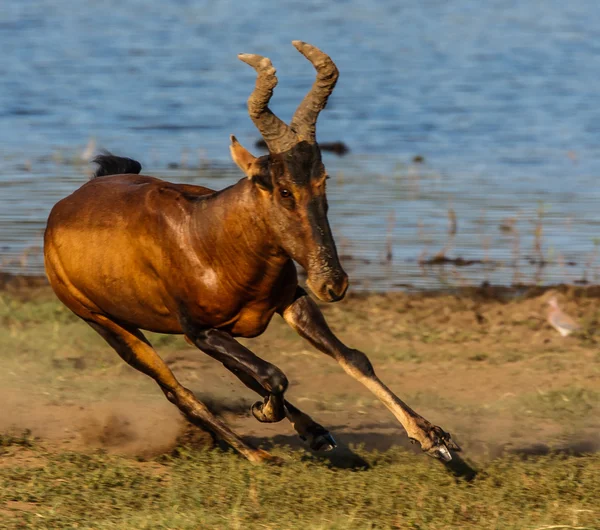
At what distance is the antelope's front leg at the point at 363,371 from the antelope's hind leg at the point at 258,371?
291 millimetres

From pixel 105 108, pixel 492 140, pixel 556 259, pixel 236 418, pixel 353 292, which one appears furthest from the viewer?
pixel 105 108

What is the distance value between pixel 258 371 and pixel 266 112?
1257mm

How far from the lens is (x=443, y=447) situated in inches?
252

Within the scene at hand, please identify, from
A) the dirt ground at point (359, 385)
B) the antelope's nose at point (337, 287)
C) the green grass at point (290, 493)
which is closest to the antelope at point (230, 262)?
the antelope's nose at point (337, 287)

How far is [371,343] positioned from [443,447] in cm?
304

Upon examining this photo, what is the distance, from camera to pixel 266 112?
20.3ft

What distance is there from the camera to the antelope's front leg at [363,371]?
6414mm

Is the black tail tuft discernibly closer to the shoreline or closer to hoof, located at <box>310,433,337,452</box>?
hoof, located at <box>310,433,337,452</box>

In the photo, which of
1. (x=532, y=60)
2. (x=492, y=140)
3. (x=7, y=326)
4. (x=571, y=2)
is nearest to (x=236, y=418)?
(x=7, y=326)

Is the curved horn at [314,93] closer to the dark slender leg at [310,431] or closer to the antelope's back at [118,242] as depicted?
the antelope's back at [118,242]

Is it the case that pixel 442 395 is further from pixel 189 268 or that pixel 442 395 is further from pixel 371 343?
pixel 189 268

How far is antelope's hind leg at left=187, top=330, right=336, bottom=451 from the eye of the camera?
6.57m

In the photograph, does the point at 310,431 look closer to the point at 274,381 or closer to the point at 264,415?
the point at 264,415

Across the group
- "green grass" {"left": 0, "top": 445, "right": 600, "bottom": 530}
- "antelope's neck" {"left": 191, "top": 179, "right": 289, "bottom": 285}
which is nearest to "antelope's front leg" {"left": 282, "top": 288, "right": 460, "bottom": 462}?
"green grass" {"left": 0, "top": 445, "right": 600, "bottom": 530}
